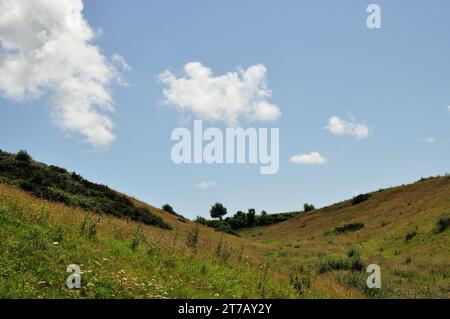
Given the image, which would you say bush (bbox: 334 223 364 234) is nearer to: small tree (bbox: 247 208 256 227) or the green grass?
the green grass

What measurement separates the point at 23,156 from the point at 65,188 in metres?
7.09

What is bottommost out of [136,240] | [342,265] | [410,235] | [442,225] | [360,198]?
[342,265]

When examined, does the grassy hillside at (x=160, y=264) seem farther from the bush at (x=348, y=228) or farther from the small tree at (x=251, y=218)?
the small tree at (x=251, y=218)

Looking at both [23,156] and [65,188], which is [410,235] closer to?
[65,188]

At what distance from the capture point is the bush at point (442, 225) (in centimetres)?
3191

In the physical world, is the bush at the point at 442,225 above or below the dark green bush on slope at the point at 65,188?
below

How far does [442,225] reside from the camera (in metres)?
32.3

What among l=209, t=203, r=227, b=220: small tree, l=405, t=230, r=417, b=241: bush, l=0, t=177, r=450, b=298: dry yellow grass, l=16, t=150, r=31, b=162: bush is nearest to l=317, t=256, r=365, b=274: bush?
l=0, t=177, r=450, b=298: dry yellow grass

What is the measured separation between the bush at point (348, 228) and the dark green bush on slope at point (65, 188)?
2095 centimetres

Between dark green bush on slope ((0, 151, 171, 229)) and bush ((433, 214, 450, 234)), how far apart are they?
21408 millimetres

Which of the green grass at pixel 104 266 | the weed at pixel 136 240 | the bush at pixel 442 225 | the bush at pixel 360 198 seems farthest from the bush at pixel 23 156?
the bush at pixel 360 198

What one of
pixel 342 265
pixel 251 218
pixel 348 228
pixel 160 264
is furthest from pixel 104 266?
pixel 251 218
